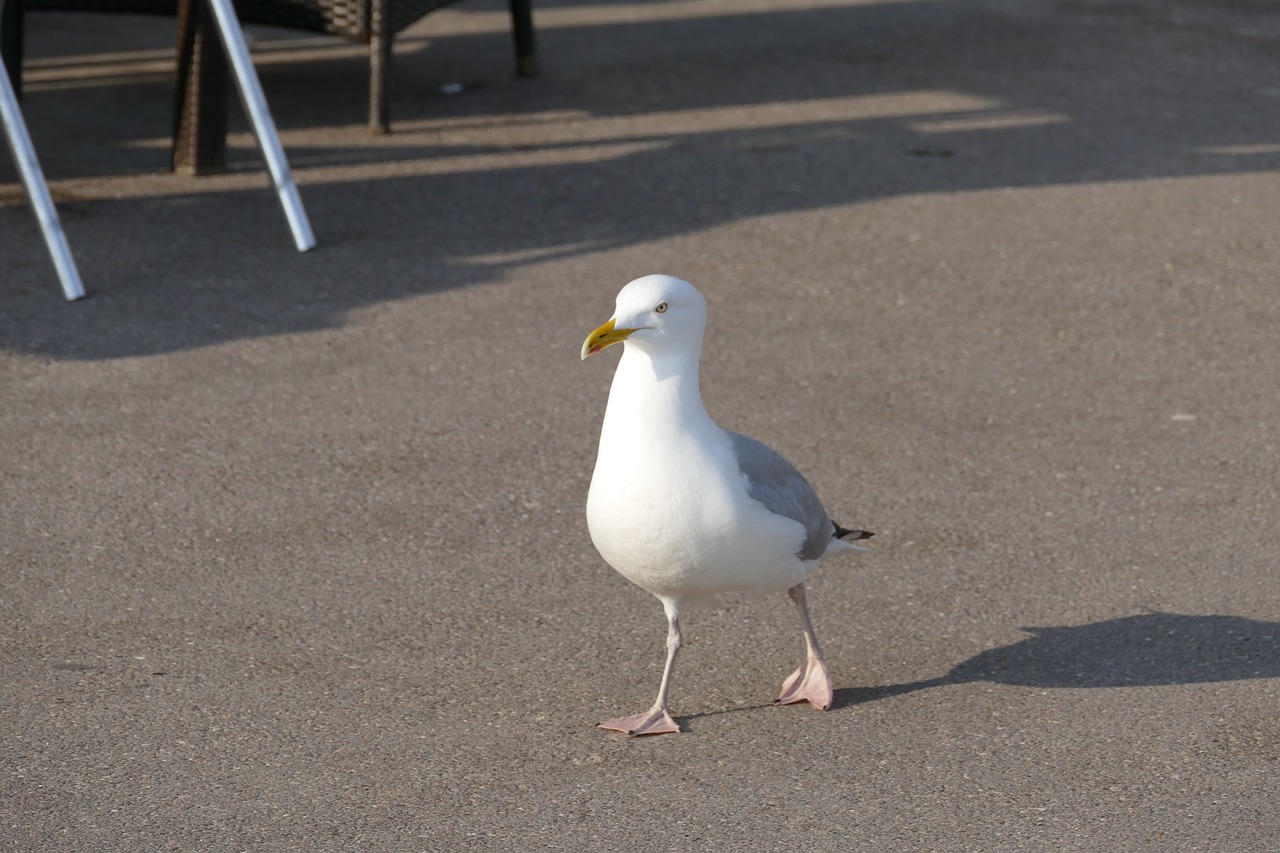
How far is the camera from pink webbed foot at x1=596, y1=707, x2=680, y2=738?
374 centimetres

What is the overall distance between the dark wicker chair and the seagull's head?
5.02m

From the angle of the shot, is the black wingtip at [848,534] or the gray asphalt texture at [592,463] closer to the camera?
the gray asphalt texture at [592,463]

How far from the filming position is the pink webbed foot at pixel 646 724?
3744mm

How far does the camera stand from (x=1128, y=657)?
13.5 feet

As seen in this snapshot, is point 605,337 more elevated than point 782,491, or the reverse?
point 605,337

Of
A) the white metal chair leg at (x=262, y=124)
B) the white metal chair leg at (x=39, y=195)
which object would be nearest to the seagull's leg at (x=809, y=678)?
the white metal chair leg at (x=39, y=195)

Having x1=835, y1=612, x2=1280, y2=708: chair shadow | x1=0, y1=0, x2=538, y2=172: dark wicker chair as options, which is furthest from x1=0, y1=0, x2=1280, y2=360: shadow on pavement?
x1=835, y1=612, x2=1280, y2=708: chair shadow

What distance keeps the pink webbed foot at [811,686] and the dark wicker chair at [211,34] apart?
17.3 feet

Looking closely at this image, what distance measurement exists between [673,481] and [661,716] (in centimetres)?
59

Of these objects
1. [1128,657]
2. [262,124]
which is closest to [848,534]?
[1128,657]

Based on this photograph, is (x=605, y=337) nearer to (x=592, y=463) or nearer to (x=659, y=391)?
(x=659, y=391)

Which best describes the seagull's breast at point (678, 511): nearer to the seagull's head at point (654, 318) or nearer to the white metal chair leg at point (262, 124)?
the seagull's head at point (654, 318)

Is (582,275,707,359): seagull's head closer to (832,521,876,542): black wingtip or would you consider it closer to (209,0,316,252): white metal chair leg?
(832,521,876,542): black wingtip

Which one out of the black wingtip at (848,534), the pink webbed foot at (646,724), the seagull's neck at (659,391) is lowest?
the pink webbed foot at (646,724)
